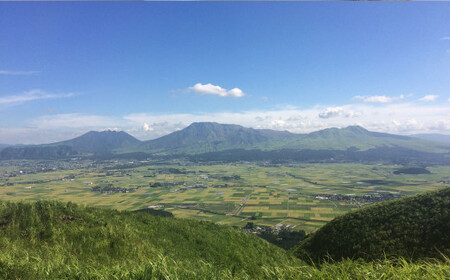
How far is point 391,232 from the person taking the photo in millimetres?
15172

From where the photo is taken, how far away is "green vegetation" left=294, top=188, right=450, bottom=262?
13531 millimetres

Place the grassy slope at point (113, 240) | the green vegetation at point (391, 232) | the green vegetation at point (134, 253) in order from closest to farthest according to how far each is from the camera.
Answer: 1. the green vegetation at point (134, 253)
2. the grassy slope at point (113, 240)
3. the green vegetation at point (391, 232)

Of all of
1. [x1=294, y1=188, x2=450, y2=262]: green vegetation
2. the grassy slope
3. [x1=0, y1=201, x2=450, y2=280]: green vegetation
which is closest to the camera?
[x1=0, y1=201, x2=450, y2=280]: green vegetation

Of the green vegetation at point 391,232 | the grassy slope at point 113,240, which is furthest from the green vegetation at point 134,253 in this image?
the green vegetation at point 391,232

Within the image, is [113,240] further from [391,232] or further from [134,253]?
[391,232]

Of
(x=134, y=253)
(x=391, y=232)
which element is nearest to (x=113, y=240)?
(x=134, y=253)

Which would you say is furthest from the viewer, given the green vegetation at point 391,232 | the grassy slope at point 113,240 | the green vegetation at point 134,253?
the green vegetation at point 391,232

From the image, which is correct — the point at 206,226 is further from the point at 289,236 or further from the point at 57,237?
the point at 289,236

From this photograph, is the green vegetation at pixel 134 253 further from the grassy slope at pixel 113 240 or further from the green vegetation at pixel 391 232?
the green vegetation at pixel 391 232

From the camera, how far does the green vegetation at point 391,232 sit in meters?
13.5

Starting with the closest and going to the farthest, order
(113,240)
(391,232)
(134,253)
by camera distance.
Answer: (134,253)
(113,240)
(391,232)

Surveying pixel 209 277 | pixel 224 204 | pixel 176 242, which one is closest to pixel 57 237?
pixel 176 242

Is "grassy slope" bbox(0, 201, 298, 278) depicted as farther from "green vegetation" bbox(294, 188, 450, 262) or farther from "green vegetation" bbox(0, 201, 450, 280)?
"green vegetation" bbox(294, 188, 450, 262)

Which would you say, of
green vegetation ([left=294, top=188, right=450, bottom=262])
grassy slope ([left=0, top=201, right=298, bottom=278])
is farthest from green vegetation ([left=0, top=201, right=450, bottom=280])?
green vegetation ([left=294, top=188, right=450, bottom=262])
